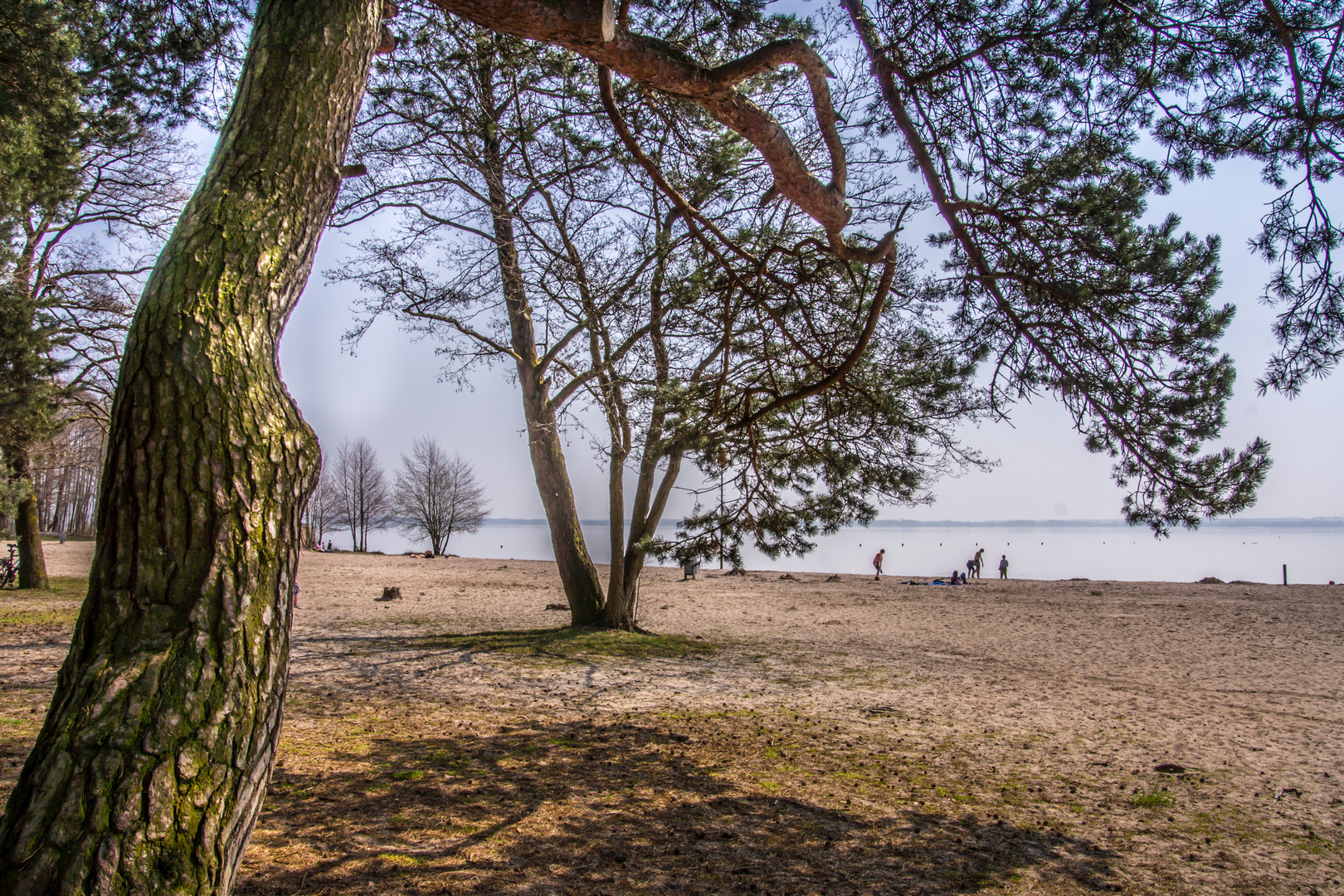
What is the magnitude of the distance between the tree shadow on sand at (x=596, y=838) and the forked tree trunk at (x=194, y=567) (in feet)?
4.04

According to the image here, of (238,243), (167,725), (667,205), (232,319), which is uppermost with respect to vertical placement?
(667,205)

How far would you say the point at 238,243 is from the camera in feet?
6.97

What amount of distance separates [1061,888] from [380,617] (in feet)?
35.2

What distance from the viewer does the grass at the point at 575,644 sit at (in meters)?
8.86

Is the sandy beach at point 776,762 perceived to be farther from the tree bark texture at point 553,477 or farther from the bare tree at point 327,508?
the bare tree at point 327,508

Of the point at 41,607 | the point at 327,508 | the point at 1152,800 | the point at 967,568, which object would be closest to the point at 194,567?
the point at 1152,800

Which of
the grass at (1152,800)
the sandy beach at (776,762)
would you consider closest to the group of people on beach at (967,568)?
the sandy beach at (776,762)

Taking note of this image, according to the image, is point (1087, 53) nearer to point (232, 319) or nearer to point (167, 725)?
point (232, 319)

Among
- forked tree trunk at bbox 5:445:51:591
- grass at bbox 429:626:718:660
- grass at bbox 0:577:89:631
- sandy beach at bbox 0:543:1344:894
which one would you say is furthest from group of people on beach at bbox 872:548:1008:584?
forked tree trunk at bbox 5:445:51:591

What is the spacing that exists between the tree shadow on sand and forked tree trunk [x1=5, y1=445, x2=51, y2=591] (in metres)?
9.98

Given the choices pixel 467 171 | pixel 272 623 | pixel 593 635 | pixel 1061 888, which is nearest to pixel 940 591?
pixel 593 635

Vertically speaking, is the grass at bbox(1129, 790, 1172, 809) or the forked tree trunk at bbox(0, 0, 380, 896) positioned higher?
the forked tree trunk at bbox(0, 0, 380, 896)

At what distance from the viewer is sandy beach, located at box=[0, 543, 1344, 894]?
311cm

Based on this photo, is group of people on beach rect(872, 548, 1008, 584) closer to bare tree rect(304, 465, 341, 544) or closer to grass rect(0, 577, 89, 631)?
grass rect(0, 577, 89, 631)
